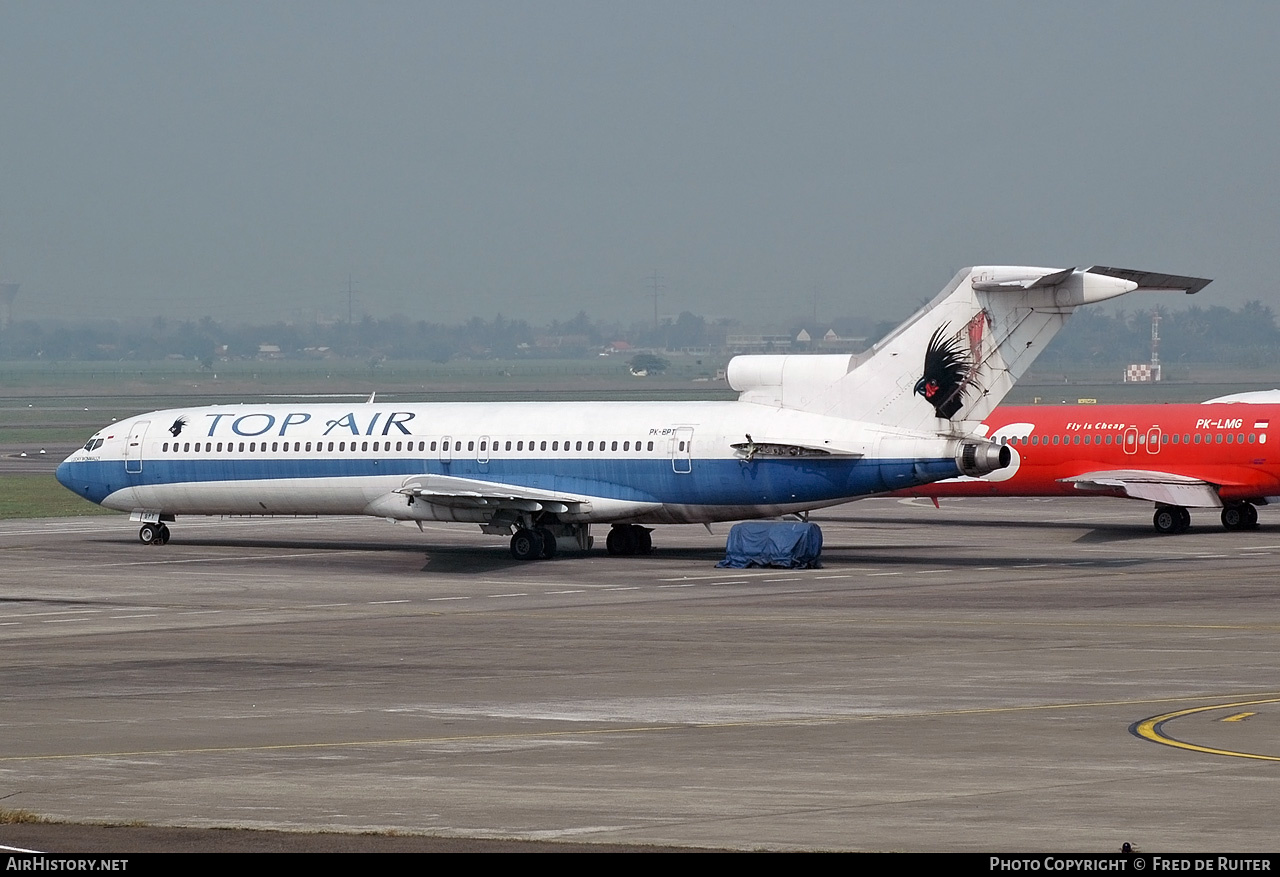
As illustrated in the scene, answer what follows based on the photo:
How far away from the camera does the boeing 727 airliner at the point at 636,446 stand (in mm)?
42094

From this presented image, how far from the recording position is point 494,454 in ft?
156

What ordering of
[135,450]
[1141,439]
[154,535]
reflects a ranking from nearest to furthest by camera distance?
[135,450] → [154,535] → [1141,439]

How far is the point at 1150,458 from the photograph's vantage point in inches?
2125

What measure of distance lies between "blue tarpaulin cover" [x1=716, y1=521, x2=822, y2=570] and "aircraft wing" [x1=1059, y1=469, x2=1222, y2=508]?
12.7 meters

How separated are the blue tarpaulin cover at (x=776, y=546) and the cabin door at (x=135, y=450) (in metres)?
18.3

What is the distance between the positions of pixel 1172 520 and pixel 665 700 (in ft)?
116

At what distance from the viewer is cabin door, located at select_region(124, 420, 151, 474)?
52594mm

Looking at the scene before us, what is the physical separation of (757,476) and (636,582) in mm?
4886

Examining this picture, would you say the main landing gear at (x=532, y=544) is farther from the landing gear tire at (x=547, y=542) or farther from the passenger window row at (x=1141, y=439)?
the passenger window row at (x=1141, y=439)

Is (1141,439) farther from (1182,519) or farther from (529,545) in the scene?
(529,545)

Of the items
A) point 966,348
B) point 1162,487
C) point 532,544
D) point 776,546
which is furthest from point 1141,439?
point 532,544

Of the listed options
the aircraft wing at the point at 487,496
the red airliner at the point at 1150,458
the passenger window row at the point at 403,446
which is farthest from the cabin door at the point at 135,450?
the red airliner at the point at 1150,458

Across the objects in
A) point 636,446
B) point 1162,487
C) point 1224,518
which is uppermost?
point 636,446
